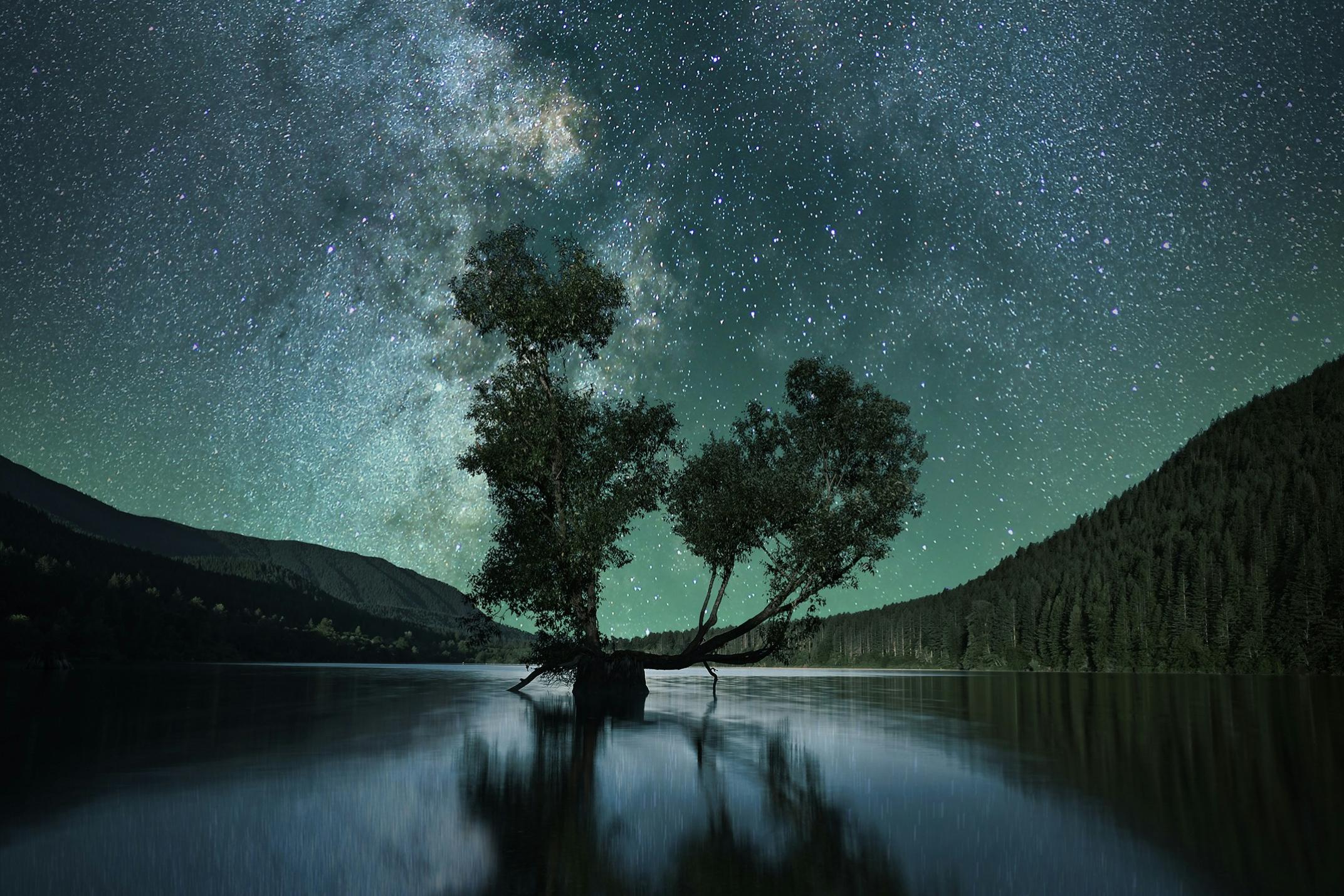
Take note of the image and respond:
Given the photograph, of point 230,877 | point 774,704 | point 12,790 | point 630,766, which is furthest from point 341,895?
point 774,704

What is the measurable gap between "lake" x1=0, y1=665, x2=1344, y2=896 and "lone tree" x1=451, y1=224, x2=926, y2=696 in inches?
444

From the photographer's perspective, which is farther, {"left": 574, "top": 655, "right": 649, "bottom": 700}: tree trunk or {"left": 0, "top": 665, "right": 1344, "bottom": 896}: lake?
{"left": 574, "top": 655, "right": 649, "bottom": 700}: tree trunk

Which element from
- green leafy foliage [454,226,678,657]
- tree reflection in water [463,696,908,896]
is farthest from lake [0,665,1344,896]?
green leafy foliage [454,226,678,657]

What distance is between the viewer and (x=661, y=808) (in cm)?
1345

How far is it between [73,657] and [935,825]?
186629 mm

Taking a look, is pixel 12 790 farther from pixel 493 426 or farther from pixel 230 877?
pixel 493 426

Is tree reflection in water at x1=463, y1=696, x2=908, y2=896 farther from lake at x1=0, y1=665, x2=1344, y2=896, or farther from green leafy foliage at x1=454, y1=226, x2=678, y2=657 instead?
green leafy foliage at x1=454, y1=226, x2=678, y2=657

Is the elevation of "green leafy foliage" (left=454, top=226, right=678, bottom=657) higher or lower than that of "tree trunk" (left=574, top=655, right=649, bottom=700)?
higher

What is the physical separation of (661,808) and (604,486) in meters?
29.8

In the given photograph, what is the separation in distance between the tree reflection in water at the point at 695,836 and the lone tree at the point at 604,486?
20.4 m

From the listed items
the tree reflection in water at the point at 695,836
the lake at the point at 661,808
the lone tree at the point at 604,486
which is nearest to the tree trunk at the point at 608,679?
the lone tree at the point at 604,486

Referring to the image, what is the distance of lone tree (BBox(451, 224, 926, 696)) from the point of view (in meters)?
40.6

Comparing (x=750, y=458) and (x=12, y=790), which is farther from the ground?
(x=750, y=458)

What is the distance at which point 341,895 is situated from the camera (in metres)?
8.23
